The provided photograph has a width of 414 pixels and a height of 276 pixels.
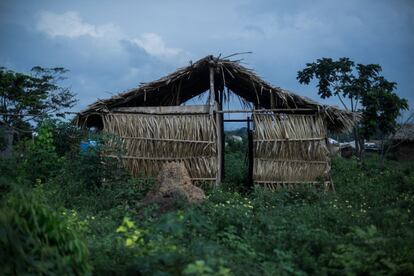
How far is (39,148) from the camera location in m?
10.5

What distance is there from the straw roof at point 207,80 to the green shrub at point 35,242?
6.15 meters

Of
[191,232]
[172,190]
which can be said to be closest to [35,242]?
[191,232]

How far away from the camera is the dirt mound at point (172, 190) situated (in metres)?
6.78

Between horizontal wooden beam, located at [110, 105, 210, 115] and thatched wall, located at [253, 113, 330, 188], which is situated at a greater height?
horizontal wooden beam, located at [110, 105, 210, 115]

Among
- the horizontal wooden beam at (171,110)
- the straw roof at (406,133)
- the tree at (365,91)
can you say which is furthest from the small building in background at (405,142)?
the horizontal wooden beam at (171,110)

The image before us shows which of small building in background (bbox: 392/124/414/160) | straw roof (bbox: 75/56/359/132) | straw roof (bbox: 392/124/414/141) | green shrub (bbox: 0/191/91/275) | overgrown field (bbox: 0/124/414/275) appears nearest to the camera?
green shrub (bbox: 0/191/91/275)

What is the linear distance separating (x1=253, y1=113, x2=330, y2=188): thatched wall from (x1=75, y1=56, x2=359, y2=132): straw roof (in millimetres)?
404

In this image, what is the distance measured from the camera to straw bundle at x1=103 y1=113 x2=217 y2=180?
9.12m

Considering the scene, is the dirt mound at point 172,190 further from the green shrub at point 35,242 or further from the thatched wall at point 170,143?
the green shrub at point 35,242

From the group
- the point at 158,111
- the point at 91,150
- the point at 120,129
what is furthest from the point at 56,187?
the point at 158,111

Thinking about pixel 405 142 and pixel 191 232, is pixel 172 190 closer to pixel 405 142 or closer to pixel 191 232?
pixel 191 232

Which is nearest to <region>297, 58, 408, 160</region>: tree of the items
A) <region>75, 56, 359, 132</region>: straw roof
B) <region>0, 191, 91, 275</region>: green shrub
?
<region>75, 56, 359, 132</region>: straw roof

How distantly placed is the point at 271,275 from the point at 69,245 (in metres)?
1.88

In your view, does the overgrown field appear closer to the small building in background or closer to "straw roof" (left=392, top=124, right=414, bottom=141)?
"straw roof" (left=392, top=124, right=414, bottom=141)
